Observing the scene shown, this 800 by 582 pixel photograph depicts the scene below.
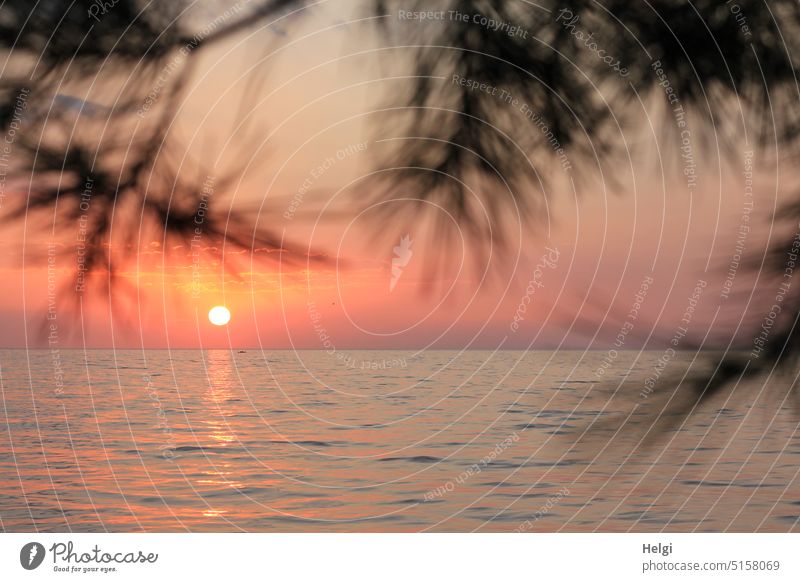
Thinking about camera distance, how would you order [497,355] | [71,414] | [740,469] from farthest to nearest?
[497,355]
[71,414]
[740,469]

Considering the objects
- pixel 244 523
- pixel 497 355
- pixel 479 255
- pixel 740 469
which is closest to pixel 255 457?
pixel 244 523

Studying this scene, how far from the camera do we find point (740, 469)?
1094 centimetres

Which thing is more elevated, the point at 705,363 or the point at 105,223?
the point at 105,223

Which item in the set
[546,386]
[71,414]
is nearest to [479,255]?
[71,414]

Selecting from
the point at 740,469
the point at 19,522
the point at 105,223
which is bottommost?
the point at 105,223

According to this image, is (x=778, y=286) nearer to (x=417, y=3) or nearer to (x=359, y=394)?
(x=417, y=3)

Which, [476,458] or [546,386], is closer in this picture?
[476,458]

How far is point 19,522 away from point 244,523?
1.89 meters

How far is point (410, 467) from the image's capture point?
38.3 feet

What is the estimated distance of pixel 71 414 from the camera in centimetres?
1947

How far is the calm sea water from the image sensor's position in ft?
6.09

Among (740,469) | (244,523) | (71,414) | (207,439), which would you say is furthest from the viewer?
(71,414)

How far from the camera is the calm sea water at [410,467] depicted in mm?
1856

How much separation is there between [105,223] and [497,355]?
→ 175ft
